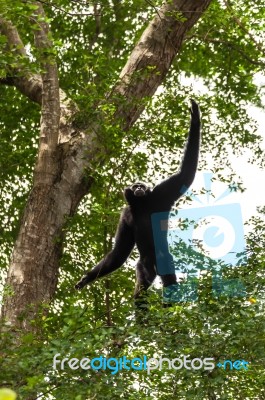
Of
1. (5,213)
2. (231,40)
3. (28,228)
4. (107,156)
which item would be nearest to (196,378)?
(28,228)

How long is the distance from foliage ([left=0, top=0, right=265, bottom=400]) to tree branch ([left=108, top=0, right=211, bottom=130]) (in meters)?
0.16

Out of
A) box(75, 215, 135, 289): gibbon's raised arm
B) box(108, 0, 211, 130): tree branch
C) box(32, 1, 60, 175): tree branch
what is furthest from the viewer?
box(108, 0, 211, 130): tree branch

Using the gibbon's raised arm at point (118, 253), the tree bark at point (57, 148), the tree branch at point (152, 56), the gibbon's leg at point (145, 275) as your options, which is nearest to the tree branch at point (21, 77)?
the tree bark at point (57, 148)

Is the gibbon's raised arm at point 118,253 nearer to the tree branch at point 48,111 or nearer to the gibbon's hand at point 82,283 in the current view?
the gibbon's hand at point 82,283

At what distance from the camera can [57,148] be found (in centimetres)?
762

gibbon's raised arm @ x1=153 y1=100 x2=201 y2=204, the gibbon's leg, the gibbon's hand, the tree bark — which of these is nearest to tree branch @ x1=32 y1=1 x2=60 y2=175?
the tree bark

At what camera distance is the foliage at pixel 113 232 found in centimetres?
486

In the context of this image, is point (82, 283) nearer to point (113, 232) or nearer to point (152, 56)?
point (113, 232)

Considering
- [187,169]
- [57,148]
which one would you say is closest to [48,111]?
[57,148]

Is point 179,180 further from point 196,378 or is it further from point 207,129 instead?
point 207,129

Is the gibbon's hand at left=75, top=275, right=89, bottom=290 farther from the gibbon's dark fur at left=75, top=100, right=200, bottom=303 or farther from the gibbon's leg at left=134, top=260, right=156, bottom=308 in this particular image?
the gibbon's leg at left=134, top=260, right=156, bottom=308

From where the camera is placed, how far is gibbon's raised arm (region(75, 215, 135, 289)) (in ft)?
22.0

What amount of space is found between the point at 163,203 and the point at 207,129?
10.7ft

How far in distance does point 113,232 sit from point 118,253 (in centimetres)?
57
